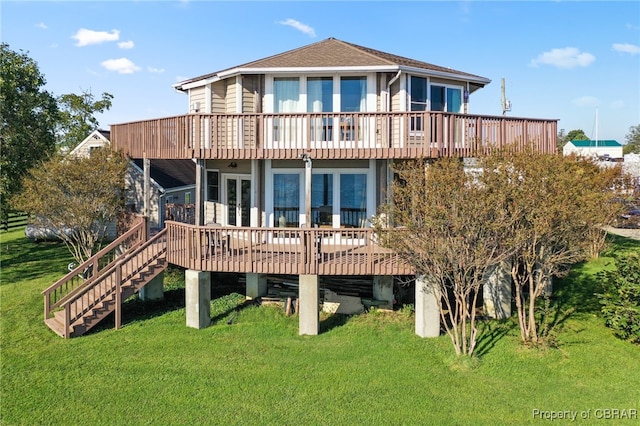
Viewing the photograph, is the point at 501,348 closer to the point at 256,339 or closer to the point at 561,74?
the point at 256,339

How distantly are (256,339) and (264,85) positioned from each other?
794cm

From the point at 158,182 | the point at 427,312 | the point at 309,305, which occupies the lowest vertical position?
the point at 427,312

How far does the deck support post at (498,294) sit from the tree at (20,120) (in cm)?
1830

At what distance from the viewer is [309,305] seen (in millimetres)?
12195

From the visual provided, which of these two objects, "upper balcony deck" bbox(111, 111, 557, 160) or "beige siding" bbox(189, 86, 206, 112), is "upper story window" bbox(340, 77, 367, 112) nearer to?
"upper balcony deck" bbox(111, 111, 557, 160)

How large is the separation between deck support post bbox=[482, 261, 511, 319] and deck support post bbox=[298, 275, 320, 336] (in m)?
5.11

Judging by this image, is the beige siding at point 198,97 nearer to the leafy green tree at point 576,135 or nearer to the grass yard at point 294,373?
the grass yard at point 294,373

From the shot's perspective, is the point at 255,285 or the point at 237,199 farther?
the point at 237,199

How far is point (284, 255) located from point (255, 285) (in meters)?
3.20

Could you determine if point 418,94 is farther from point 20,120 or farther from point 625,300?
point 20,120

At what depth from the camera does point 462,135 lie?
13078 mm

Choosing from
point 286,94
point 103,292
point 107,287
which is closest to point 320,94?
point 286,94

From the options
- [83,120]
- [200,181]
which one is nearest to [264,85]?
[200,181]

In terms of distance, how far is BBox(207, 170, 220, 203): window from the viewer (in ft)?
55.4
